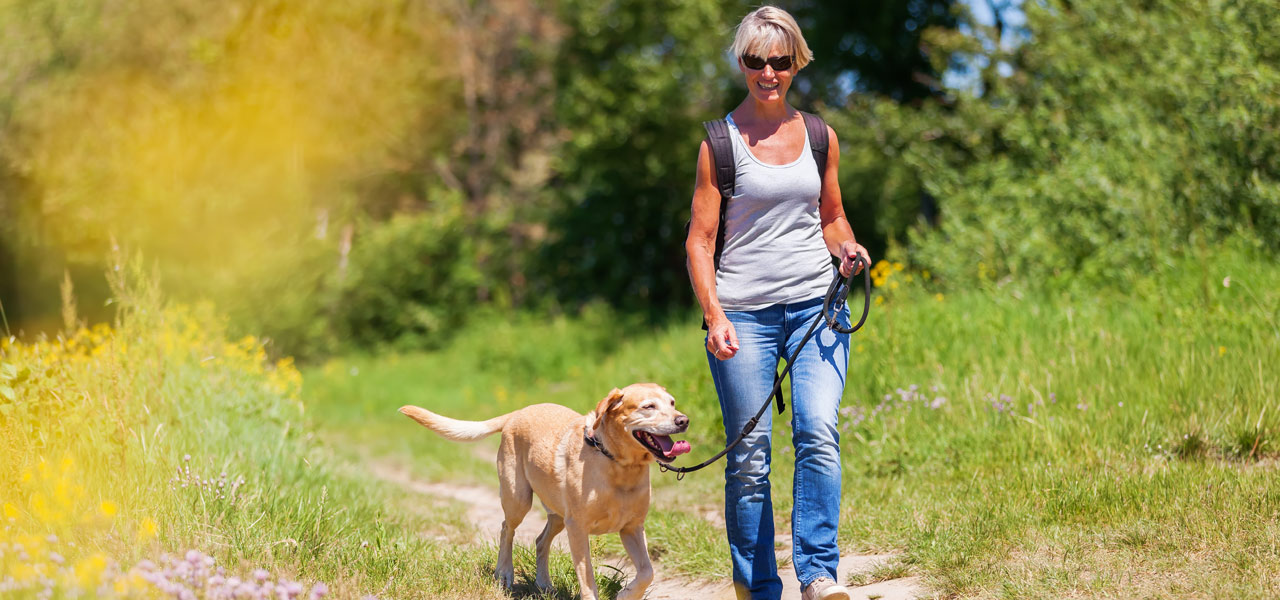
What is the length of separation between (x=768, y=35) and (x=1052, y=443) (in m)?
3.09

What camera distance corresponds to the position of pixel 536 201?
2377 centimetres

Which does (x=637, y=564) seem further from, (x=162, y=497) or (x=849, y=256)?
(x=162, y=497)

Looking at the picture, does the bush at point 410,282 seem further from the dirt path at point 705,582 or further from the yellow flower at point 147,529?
the yellow flower at point 147,529

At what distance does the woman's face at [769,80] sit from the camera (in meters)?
4.10

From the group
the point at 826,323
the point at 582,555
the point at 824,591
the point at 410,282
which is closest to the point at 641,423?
the point at 582,555

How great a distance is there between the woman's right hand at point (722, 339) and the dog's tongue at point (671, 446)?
37cm

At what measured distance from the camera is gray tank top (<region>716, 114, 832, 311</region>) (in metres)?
4.09

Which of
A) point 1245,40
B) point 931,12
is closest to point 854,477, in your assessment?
point 1245,40

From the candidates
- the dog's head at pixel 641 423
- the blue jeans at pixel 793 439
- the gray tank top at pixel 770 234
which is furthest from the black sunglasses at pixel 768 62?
the dog's head at pixel 641 423

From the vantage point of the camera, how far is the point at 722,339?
399cm

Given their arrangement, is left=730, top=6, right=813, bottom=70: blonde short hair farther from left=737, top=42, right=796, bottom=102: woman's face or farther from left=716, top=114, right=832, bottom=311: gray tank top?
left=716, top=114, right=832, bottom=311: gray tank top

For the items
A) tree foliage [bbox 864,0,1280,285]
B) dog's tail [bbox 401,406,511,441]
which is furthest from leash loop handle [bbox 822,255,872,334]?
tree foliage [bbox 864,0,1280,285]

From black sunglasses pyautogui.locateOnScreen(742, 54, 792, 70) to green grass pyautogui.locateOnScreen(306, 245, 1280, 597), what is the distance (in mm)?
2227

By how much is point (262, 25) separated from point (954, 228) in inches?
622
